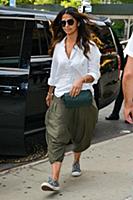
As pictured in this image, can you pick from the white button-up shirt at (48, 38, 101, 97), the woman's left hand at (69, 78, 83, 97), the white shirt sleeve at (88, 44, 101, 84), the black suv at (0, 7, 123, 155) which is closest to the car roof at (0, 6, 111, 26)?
the black suv at (0, 7, 123, 155)

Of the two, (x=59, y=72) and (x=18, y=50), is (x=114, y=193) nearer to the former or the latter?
(x=59, y=72)

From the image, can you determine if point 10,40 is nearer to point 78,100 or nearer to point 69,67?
point 69,67

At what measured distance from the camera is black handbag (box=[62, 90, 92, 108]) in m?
4.41

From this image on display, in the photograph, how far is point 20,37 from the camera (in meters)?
5.37

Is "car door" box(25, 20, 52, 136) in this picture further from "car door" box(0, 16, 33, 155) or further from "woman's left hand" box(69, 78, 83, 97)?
"woman's left hand" box(69, 78, 83, 97)

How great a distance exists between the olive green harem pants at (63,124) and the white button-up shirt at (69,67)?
0.15 meters

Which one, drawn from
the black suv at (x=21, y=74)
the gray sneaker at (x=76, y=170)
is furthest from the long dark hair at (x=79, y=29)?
the gray sneaker at (x=76, y=170)

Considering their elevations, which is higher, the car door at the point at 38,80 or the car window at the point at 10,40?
the car window at the point at 10,40

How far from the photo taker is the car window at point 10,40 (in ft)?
17.3

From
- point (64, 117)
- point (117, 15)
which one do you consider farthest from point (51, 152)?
point (117, 15)

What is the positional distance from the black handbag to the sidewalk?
0.82 metres

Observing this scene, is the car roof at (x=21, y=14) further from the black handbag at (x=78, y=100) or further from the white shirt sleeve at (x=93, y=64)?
the black handbag at (x=78, y=100)

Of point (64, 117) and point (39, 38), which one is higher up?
point (39, 38)

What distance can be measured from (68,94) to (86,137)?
0.54 meters
